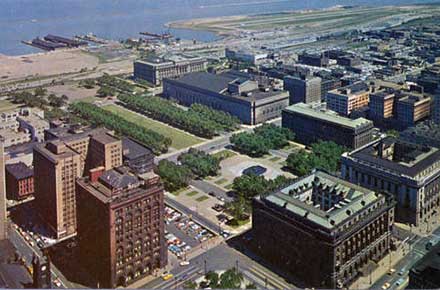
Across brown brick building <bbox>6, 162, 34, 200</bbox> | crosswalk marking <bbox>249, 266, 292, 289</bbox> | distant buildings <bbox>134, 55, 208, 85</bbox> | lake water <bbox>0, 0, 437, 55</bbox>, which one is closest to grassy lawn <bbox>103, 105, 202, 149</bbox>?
distant buildings <bbox>134, 55, 208, 85</bbox>

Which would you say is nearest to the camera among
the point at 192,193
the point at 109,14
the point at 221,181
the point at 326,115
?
the point at 192,193

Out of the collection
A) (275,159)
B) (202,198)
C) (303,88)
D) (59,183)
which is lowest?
(202,198)

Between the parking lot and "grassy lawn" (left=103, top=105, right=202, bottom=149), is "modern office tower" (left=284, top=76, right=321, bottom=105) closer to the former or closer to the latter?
"grassy lawn" (left=103, top=105, right=202, bottom=149)

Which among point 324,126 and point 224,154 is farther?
point 324,126

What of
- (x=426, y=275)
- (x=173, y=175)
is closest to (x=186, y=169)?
(x=173, y=175)

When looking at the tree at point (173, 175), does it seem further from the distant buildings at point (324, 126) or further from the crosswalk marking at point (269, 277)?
the distant buildings at point (324, 126)

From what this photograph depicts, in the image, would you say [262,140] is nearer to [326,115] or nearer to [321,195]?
[326,115]

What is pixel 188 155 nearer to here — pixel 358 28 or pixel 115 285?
pixel 115 285

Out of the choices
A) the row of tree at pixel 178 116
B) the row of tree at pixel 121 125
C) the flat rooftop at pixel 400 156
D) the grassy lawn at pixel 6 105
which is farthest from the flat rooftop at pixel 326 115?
the grassy lawn at pixel 6 105
